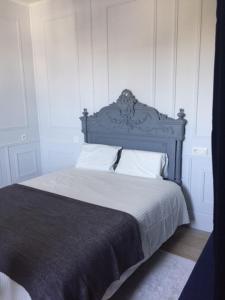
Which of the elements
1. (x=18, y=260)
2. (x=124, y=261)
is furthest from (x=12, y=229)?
(x=124, y=261)

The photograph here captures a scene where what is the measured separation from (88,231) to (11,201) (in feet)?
2.96

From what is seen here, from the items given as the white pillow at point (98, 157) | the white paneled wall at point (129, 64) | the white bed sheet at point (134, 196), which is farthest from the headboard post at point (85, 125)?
the white bed sheet at point (134, 196)

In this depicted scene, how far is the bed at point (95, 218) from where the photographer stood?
4.49ft

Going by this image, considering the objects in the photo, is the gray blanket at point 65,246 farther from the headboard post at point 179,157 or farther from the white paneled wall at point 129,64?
the white paneled wall at point 129,64

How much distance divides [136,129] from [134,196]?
40.3 inches

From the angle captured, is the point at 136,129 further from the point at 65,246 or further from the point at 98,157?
the point at 65,246

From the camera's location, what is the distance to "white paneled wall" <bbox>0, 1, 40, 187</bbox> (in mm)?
3477

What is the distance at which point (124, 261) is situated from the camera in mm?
1751

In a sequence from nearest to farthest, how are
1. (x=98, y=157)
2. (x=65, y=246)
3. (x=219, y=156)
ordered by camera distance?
1. (x=219, y=156)
2. (x=65, y=246)
3. (x=98, y=157)

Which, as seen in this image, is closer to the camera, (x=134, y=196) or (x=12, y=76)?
(x=134, y=196)

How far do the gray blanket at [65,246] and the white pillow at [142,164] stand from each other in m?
0.90

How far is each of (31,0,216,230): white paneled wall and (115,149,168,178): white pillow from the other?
0.99ft

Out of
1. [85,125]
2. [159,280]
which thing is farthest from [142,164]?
→ [159,280]

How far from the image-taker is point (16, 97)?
145 inches
